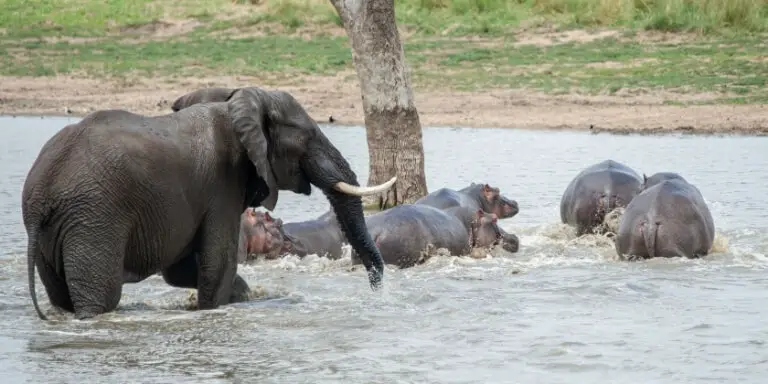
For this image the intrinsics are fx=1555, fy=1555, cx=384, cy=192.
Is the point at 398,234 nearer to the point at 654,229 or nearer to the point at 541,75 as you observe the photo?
the point at 654,229

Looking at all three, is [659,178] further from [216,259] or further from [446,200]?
[216,259]

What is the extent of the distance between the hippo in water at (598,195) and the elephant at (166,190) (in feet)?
10.9

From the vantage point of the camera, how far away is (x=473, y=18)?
97.6ft

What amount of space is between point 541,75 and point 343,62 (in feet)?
11.7

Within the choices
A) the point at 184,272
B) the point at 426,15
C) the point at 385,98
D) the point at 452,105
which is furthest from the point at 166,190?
the point at 426,15

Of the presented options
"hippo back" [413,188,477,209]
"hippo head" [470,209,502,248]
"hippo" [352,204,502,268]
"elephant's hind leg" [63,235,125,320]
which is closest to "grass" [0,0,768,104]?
"hippo back" [413,188,477,209]

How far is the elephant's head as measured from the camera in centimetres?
862

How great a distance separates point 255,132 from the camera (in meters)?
8.48

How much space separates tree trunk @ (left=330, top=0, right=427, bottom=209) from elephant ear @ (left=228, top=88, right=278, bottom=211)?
418 centimetres

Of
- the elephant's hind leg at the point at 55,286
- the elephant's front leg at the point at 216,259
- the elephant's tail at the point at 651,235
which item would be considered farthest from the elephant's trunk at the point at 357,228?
the elephant's tail at the point at 651,235

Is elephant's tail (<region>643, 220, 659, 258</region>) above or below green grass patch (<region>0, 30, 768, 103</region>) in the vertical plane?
above

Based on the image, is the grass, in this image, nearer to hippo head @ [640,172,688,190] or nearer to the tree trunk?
the tree trunk

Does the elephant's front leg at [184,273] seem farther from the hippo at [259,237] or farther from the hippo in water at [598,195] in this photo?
the hippo in water at [598,195]

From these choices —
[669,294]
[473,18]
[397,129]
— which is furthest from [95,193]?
[473,18]
